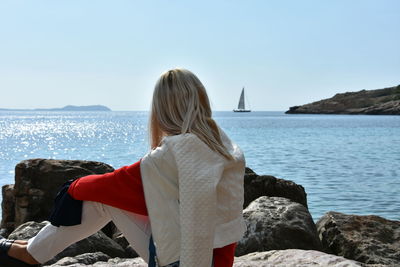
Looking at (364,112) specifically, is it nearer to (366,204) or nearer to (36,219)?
(366,204)

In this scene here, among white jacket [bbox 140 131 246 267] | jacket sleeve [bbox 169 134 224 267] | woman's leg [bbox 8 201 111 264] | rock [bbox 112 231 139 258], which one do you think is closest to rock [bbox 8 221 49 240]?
rock [bbox 112 231 139 258]

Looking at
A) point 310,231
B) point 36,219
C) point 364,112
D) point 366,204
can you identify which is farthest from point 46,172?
point 364,112

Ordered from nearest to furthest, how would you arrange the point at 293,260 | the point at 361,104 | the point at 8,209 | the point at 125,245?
the point at 293,260, the point at 125,245, the point at 8,209, the point at 361,104

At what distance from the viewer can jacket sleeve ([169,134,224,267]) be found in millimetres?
3117

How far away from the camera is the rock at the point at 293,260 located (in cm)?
426

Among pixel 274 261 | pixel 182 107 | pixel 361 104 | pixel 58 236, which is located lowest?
pixel 274 261

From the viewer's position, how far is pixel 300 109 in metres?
140

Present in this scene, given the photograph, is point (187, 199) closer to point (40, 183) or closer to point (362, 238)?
point (362, 238)

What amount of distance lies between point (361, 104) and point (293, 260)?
388ft

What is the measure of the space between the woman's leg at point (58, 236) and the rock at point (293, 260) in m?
1.41

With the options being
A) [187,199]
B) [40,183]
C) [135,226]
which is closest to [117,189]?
[135,226]

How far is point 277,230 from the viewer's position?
5.47 metres

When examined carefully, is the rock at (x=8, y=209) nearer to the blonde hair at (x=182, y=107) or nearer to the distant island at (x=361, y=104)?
the blonde hair at (x=182, y=107)

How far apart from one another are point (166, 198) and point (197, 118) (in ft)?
1.59
